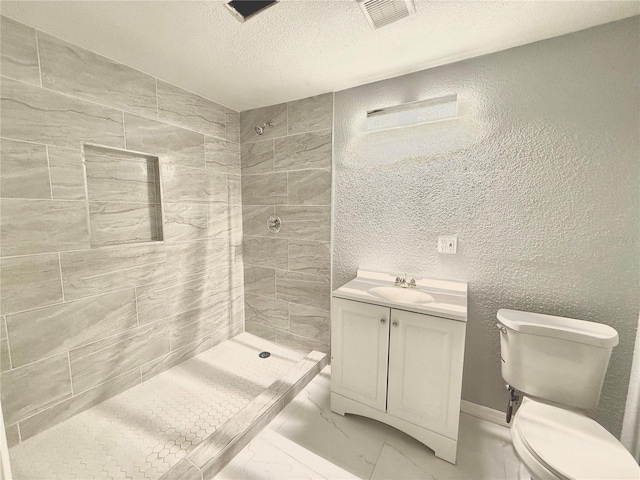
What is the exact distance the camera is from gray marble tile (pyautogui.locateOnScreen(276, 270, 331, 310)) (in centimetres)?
228

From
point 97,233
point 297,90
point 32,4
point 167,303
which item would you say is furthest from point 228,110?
point 167,303

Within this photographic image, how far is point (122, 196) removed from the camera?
6.14 ft

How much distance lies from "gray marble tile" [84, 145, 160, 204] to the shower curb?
161 centimetres

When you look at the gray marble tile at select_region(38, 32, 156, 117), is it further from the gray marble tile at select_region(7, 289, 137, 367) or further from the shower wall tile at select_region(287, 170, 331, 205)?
the gray marble tile at select_region(7, 289, 137, 367)

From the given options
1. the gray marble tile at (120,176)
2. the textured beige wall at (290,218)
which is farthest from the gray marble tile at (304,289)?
the gray marble tile at (120,176)

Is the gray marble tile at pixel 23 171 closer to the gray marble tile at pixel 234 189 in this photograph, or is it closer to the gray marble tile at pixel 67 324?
the gray marble tile at pixel 67 324

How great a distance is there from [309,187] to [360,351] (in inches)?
52.3

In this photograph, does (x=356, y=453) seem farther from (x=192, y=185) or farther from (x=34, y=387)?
(x=192, y=185)

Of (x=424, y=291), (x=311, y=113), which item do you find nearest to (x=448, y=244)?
(x=424, y=291)

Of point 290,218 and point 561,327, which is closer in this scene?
point 561,327

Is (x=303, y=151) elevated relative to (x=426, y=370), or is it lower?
elevated

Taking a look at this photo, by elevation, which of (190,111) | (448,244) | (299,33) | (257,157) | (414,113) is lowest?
(448,244)

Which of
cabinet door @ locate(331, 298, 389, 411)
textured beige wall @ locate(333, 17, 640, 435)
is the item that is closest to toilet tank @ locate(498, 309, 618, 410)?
textured beige wall @ locate(333, 17, 640, 435)

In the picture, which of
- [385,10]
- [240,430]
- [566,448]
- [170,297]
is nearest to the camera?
[566,448]
